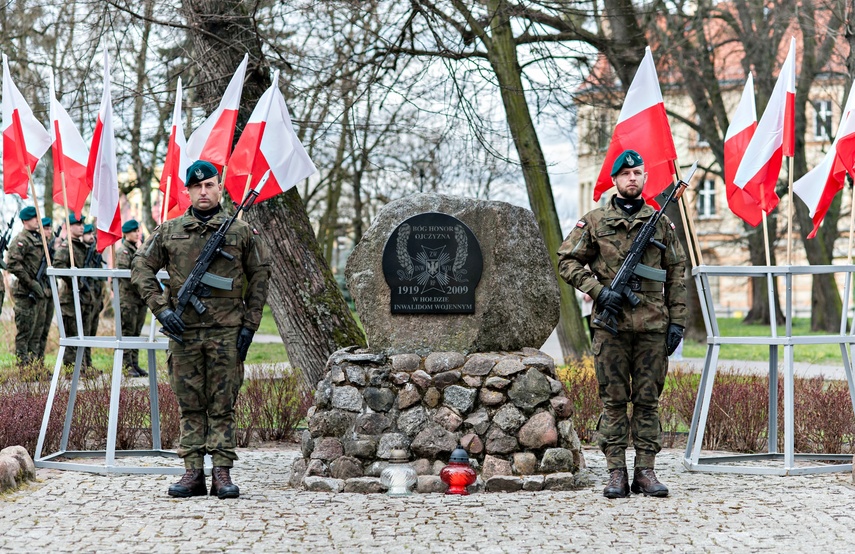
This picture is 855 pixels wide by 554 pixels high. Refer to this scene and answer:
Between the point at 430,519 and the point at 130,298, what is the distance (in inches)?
362

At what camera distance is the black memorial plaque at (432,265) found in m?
7.42

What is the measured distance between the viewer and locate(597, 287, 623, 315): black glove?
657cm

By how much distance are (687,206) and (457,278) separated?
1.78 metres

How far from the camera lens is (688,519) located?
5.94m

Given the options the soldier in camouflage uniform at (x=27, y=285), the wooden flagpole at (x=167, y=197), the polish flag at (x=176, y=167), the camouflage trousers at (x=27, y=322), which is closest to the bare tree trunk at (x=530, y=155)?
the polish flag at (x=176, y=167)

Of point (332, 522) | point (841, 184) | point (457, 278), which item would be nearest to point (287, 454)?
point (457, 278)

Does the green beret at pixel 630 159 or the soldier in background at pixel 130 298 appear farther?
the soldier in background at pixel 130 298

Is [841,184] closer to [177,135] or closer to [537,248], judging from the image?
[537,248]

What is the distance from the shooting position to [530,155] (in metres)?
14.1

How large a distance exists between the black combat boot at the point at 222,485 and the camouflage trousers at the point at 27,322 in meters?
8.28

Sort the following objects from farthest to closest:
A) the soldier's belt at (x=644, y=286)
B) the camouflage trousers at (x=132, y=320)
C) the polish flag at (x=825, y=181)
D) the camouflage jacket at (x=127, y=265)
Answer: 1. the camouflage trousers at (x=132, y=320)
2. the camouflage jacket at (x=127, y=265)
3. the polish flag at (x=825, y=181)
4. the soldier's belt at (x=644, y=286)

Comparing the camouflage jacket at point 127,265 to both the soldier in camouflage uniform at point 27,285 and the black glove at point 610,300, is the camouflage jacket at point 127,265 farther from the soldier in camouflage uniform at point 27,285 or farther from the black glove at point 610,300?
the black glove at point 610,300

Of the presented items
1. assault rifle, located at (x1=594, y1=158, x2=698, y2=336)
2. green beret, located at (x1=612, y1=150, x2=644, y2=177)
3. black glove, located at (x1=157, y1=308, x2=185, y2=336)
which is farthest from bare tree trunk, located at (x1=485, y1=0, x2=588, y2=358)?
black glove, located at (x1=157, y1=308, x2=185, y2=336)

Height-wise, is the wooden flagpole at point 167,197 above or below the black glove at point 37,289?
above
